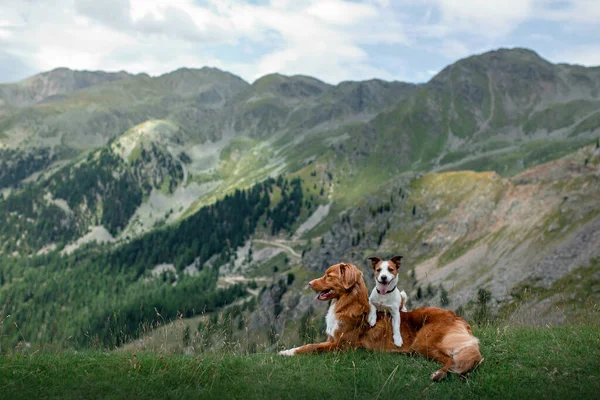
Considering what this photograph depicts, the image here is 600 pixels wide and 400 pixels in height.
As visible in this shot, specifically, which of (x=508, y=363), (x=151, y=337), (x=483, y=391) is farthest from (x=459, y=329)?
(x=151, y=337)

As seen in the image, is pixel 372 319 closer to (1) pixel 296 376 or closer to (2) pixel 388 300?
(2) pixel 388 300

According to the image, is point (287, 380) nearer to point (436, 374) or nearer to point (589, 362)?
point (436, 374)

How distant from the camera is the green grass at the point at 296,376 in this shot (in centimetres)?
834

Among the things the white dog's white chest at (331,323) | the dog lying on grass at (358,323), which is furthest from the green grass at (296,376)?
the white dog's white chest at (331,323)

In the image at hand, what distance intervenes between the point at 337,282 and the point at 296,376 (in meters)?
2.79

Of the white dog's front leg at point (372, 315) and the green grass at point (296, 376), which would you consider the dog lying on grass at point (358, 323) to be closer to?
the white dog's front leg at point (372, 315)

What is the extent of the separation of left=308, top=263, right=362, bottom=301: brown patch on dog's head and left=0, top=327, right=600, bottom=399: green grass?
5.29 feet

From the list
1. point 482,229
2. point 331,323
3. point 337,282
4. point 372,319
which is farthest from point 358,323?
point 482,229

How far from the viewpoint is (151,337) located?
11891 millimetres

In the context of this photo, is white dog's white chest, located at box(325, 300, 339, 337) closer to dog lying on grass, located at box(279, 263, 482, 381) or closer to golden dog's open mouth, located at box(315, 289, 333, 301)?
dog lying on grass, located at box(279, 263, 482, 381)

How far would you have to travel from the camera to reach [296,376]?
920cm

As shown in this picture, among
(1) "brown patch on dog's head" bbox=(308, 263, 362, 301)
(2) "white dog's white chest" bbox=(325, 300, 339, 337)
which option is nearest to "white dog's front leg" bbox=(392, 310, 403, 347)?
(1) "brown patch on dog's head" bbox=(308, 263, 362, 301)

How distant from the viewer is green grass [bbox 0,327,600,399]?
8336 millimetres

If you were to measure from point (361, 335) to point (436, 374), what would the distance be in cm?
253
